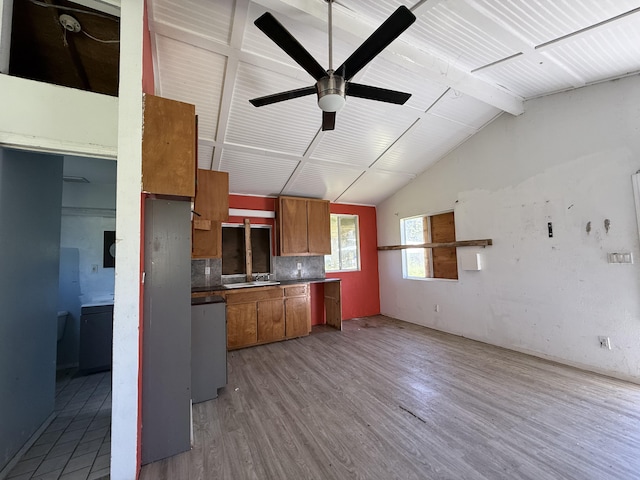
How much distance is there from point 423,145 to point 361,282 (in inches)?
116

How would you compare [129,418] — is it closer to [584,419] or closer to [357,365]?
[357,365]

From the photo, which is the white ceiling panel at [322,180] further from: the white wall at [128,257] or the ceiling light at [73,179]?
the ceiling light at [73,179]

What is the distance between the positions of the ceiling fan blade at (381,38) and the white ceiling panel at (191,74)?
142 cm

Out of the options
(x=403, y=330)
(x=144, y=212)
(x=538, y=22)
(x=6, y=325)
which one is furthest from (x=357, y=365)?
(x=538, y=22)

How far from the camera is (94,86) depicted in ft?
8.80

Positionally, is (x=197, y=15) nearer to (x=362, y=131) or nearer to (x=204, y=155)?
(x=204, y=155)

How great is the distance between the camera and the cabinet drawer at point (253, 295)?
3.84m

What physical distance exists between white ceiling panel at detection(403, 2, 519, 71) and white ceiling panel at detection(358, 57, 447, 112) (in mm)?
310

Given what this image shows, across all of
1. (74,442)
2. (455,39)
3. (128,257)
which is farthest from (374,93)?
(74,442)

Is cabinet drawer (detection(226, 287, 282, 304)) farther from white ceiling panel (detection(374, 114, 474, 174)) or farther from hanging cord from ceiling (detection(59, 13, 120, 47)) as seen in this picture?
hanging cord from ceiling (detection(59, 13, 120, 47))

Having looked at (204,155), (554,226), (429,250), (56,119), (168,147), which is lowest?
(429,250)

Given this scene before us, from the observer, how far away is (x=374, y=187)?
5160 millimetres

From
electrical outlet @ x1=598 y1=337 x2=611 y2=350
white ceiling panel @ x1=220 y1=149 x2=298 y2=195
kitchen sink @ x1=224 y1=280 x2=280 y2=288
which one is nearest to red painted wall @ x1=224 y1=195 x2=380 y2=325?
kitchen sink @ x1=224 y1=280 x2=280 y2=288

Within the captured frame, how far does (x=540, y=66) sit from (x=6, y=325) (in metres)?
5.03
